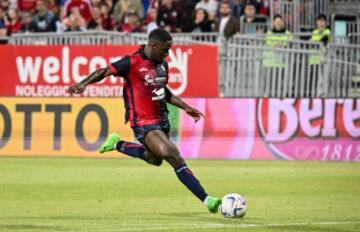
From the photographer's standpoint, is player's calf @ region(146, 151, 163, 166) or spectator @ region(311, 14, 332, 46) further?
spectator @ region(311, 14, 332, 46)

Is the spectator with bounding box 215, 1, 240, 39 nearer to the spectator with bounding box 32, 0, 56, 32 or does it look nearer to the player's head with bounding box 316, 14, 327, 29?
the player's head with bounding box 316, 14, 327, 29

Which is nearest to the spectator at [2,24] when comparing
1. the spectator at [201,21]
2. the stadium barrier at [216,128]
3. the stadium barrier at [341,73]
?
the stadium barrier at [216,128]

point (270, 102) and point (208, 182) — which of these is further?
point (270, 102)

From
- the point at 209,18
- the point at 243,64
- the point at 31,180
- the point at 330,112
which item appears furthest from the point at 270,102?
the point at 31,180

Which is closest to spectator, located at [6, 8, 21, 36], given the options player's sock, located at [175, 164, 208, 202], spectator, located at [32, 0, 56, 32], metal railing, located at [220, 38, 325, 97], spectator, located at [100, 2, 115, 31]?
spectator, located at [32, 0, 56, 32]

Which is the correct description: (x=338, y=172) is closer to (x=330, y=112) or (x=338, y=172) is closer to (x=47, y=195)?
(x=330, y=112)

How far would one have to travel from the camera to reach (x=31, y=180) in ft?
55.4

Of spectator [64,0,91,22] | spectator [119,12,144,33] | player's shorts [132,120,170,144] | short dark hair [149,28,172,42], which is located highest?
spectator [64,0,91,22]

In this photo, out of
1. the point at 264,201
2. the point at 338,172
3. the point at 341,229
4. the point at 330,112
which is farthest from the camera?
the point at 330,112

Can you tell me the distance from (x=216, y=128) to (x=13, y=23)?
27.7 ft

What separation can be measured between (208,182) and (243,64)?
8601 millimetres

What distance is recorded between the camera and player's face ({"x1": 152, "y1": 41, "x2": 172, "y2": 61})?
40.0 feet

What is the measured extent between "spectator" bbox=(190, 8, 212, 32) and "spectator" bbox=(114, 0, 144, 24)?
6.71ft

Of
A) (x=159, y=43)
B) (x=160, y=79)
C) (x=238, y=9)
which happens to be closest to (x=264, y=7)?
(x=238, y=9)
